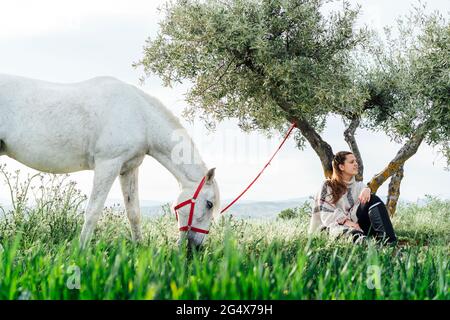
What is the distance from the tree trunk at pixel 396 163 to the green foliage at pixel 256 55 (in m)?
2.74

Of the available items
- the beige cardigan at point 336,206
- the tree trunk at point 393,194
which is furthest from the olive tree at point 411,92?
the beige cardigan at point 336,206

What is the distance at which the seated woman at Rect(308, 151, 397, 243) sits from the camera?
734cm

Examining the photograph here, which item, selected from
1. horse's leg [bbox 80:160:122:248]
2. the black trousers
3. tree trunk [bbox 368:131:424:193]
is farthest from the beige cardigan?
tree trunk [bbox 368:131:424:193]

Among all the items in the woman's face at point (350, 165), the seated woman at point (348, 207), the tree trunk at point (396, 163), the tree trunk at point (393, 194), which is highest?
the tree trunk at point (396, 163)

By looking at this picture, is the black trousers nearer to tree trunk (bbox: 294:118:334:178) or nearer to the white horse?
the white horse

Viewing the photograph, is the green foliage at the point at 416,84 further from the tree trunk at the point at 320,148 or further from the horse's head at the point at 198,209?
the horse's head at the point at 198,209

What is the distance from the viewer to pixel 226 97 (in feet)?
43.2

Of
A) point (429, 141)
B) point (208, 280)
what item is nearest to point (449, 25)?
point (429, 141)

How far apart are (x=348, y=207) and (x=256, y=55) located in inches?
203

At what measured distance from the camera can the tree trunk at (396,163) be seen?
1418 cm

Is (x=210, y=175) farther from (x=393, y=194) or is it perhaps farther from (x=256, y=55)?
(x=393, y=194)

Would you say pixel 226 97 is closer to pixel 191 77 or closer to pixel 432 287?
pixel 191 77

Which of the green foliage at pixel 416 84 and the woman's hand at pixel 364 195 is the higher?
the green foliage at pixel 416 84
